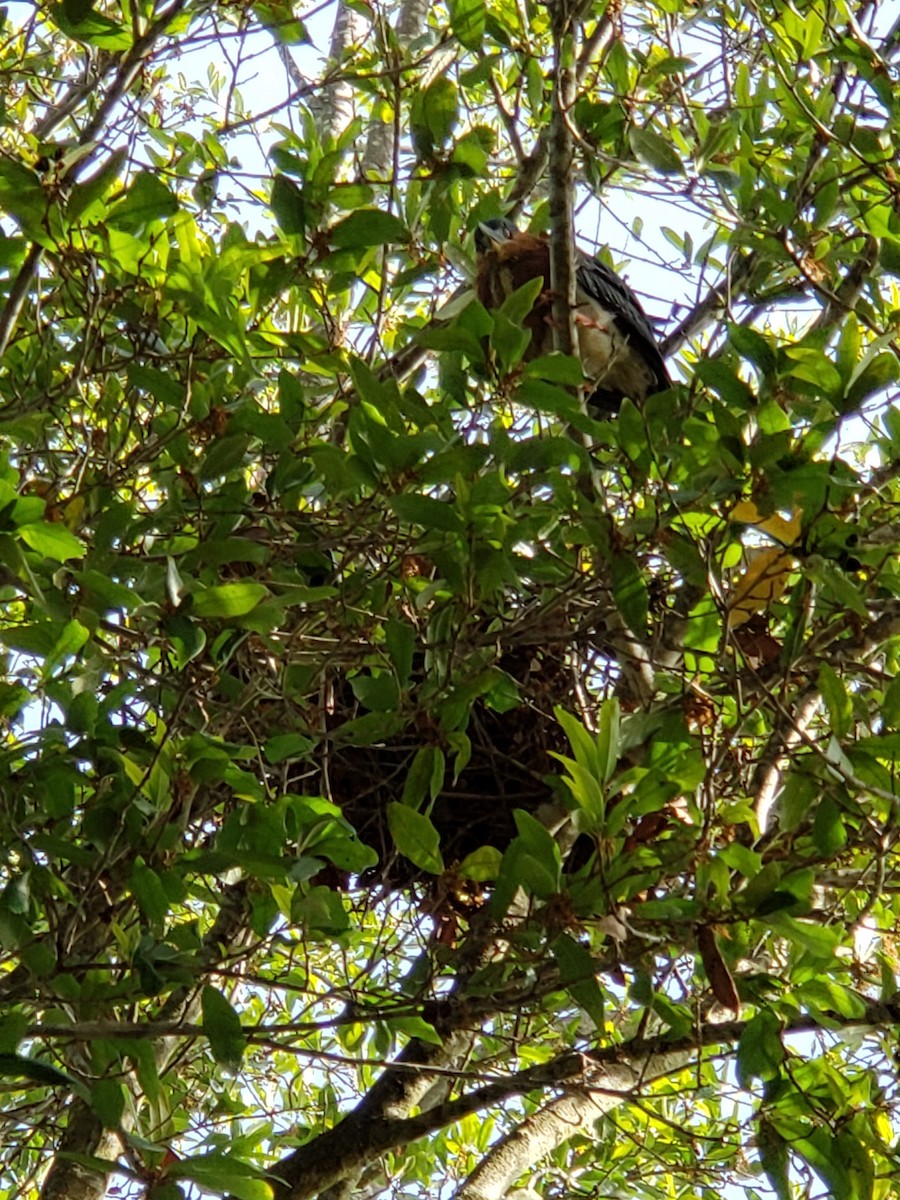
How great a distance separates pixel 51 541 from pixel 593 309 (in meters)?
1.99

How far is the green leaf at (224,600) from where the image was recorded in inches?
65.4

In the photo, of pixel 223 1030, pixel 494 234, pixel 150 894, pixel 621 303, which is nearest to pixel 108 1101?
pixel 223 1030

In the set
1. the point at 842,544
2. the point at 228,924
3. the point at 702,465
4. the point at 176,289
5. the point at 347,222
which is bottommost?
the point at 228,924

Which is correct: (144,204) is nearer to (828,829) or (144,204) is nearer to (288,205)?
(288,205)

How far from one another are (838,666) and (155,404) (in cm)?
126

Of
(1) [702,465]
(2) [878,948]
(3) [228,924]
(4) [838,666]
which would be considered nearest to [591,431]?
(1) [702,465]

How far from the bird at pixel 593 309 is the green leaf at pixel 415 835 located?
5.91 feet

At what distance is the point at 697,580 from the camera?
6.02 ft

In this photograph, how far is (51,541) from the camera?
155 cm

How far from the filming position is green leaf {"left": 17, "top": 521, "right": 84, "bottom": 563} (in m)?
1.54

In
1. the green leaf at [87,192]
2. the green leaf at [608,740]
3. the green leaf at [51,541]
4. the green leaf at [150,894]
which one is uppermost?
the green leaf at [87,192]

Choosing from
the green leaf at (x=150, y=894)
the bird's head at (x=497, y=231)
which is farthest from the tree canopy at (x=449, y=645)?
the bird's head at (x=497, y=231)

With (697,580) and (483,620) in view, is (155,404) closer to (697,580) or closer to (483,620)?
(483,620)

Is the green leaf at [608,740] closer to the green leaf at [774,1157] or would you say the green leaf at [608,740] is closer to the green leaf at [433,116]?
the green leaf at [774,1157]
